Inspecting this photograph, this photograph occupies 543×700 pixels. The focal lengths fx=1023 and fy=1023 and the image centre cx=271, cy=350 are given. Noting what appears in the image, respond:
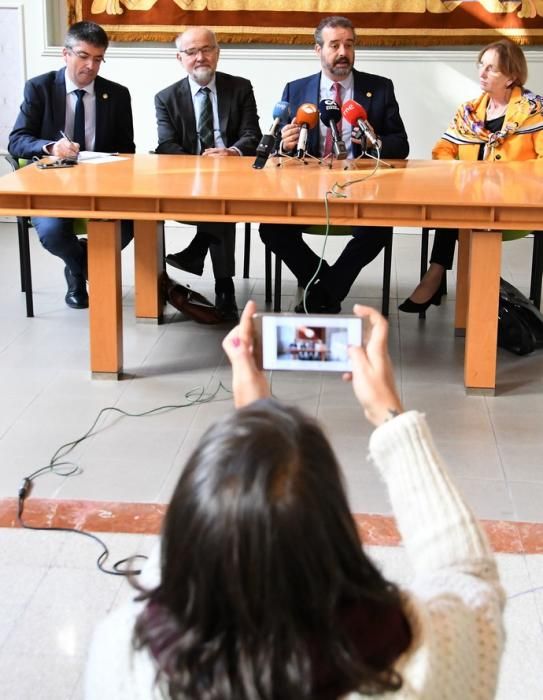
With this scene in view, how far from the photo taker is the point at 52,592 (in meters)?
2.29

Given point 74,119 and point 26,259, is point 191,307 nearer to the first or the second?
point 26,259

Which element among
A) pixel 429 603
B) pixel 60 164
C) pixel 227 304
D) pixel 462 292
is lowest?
pixel 227 304

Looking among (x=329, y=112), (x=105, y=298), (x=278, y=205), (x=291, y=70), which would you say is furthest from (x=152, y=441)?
(x=291, y=70)

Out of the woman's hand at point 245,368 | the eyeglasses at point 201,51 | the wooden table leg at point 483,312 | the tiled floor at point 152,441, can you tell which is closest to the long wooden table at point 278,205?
the wooden table leg at point 483,312

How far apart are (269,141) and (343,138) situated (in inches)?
25.8

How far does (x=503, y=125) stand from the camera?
4.32 metres

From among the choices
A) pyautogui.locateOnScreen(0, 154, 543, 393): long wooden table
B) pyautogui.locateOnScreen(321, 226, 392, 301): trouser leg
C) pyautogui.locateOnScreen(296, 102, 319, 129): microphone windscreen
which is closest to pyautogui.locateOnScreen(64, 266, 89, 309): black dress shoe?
pyautogui.locateOnScreen(0, 154, 543, 393): long wooden table

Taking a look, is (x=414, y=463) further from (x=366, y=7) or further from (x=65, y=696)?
(x=366, y=7)

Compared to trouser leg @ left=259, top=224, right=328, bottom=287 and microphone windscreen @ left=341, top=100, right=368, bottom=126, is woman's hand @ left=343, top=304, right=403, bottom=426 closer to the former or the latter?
microphone windscreen @ left=341, top=100, right=368, bottom=126

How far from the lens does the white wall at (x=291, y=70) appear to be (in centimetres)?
591

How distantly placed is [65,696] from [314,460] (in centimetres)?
128

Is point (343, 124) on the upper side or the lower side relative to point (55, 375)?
upper

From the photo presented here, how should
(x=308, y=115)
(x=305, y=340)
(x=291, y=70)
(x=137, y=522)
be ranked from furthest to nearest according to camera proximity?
(x=291, y=70) < (x=308, y=115) < (x=137, y=522) < (x=305, y=340)

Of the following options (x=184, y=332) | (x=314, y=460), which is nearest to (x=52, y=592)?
(x=314, y=460)
